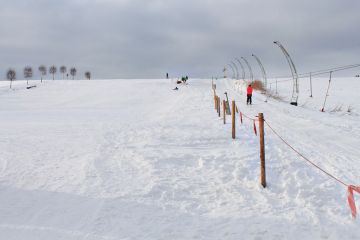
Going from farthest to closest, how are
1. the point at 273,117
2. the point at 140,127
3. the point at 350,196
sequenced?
the point at 273,117, the point at 140,127, the point at 350,196

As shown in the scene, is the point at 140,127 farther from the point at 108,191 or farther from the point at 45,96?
the point at 45,96

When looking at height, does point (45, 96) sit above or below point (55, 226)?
above

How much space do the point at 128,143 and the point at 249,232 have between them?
8.43 m

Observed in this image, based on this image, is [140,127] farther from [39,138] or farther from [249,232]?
[249,232]

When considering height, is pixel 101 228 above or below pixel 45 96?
below

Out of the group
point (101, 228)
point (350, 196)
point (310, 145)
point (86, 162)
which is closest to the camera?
point (101, 228)

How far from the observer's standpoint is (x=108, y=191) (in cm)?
898

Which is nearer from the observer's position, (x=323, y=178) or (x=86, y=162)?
(x=323, y=178)

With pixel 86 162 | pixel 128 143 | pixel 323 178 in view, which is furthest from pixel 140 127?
pixel 323 178

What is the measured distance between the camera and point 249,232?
23.0 feet

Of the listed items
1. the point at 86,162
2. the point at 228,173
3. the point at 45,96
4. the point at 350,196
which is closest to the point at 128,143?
the point at 86,162

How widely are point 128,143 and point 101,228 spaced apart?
784cm

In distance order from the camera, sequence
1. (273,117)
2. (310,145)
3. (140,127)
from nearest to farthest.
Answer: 1. (310,145)
2. (140,127)
3. (273,117)

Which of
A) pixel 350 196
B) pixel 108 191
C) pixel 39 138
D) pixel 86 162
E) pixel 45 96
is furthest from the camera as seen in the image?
pixel 45 96
